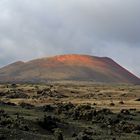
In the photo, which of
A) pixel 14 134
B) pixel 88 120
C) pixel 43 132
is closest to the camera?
pixel 14 134

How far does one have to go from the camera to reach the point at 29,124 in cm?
2786

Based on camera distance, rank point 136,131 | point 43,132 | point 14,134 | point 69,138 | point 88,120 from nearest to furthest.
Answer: point 14,134 < point 69,138 < point 43,132 < point 136,131 < point 88,120

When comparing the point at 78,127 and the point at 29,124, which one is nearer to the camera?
the point at 29,124

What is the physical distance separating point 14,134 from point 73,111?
16850mm

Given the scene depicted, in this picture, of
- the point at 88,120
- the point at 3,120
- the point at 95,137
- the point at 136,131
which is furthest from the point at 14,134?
the point at 88,120

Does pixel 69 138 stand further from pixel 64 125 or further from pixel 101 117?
pixel 101 117

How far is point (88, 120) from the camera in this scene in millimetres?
36438

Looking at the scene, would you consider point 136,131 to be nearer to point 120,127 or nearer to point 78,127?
point 120,127

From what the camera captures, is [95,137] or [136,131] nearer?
[95,137]

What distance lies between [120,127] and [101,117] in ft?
16.0

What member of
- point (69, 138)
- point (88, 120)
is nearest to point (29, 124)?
point (69, 138)

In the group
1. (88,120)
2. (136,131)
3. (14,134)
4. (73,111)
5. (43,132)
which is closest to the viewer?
(14,134)

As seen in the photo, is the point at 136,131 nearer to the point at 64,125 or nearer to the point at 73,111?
the point at 64,125

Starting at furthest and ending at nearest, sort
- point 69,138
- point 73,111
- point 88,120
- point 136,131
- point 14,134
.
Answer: point 73,111 → point 88,120 → point 136,131 → point 69,138 → point 14,134
